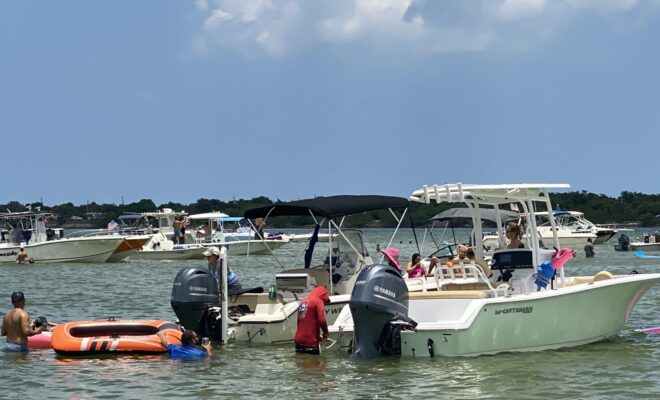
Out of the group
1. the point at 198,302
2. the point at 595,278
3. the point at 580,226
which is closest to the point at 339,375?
the point at 198,302

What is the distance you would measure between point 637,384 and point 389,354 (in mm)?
3493

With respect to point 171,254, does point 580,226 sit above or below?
above

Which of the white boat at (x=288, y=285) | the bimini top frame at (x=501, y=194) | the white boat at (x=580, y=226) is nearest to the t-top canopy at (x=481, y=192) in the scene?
the bimini top frame at (x=501, y=194)

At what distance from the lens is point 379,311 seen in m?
15.0

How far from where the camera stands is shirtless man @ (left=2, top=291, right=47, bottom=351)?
17250mm

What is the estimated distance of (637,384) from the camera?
14.5 meters

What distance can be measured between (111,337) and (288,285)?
347 centimetres

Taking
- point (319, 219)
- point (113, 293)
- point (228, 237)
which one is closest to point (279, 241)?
point (228, 237)

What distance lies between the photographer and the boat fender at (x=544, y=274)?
666 inches

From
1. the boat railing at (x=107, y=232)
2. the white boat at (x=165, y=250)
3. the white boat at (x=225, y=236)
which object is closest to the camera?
the boat railing at (x=107, y=232)

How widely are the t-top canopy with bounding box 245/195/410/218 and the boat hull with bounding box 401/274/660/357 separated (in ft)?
9.18

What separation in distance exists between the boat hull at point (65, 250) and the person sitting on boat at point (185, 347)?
1215 inches

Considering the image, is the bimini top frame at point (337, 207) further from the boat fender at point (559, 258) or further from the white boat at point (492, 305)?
the boat fender at point (559, 258)

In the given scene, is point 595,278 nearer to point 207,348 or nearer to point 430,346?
point 430,346
